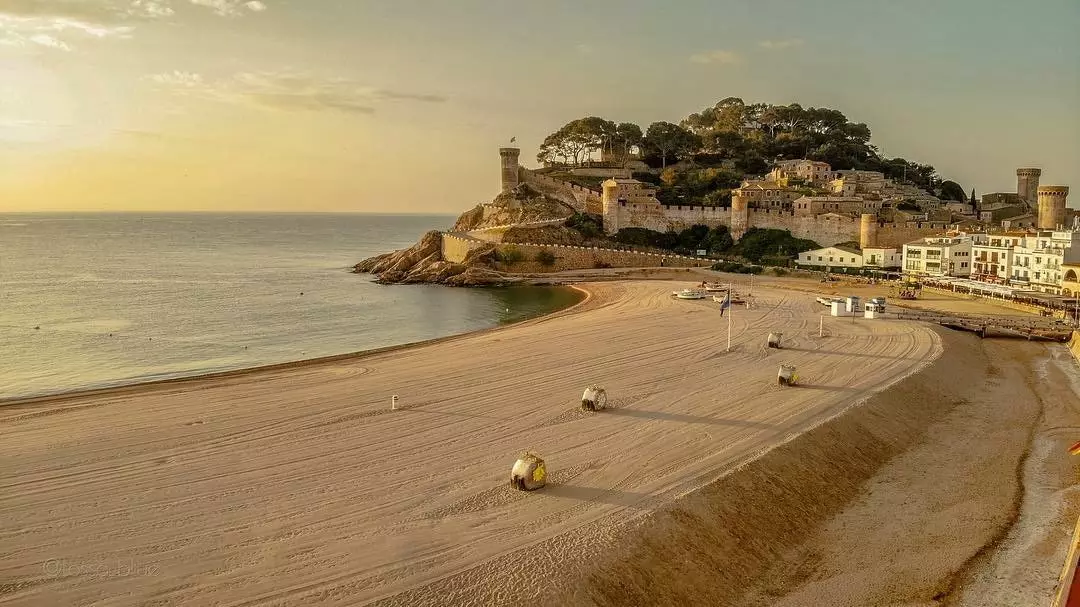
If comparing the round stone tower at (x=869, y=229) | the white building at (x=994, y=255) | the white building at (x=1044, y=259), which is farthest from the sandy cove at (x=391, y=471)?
the round stone tower at (x=869, y=229)

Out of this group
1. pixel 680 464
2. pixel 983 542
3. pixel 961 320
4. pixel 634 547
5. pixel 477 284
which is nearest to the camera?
pixel 634 547

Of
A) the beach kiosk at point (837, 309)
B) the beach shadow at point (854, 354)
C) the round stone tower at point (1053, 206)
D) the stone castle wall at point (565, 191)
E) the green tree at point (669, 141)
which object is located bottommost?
the beach shadow at point (854, 354)

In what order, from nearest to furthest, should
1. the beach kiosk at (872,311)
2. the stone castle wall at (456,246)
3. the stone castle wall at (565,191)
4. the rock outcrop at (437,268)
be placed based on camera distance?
the beach kiosk at (872,311)
the rock outcrop at (437,268)
the stone castle wall at (456,246)
the stone castle wall at (565,191)

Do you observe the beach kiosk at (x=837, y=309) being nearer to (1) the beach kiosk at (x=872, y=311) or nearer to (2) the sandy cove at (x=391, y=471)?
(1) the beach kiosk at (x=872, y=311)

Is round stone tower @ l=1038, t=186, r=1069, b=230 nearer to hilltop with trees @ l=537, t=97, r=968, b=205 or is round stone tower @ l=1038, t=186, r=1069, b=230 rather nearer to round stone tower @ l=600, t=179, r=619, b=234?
hilltop with trees @ l=537, t=97, r=968, b=205

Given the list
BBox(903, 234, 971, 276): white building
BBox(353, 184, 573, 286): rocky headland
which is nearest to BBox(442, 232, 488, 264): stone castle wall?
BBox(353, 184, 573, 286): rocky headland

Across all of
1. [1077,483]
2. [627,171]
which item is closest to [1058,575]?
[1077,483]

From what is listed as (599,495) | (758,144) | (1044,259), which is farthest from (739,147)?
(599,495)

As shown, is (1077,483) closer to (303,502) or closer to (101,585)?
(303,502)
